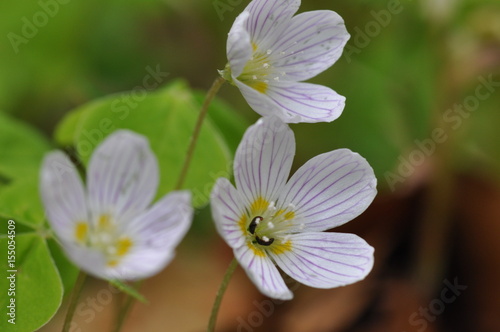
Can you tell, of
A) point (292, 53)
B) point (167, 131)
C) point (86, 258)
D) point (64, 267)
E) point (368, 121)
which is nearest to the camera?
point (86, 258)

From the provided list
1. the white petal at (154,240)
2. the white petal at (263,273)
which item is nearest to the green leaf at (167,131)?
the white petal at (263,273)

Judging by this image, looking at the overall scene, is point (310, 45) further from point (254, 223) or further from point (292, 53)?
point (254, 223)

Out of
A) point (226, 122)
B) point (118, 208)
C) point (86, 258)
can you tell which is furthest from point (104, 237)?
point (226, 122)

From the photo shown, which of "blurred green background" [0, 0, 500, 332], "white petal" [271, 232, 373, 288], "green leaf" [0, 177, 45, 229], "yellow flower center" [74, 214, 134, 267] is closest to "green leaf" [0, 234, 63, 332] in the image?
"green leaf" [0, 177, 45, 229]

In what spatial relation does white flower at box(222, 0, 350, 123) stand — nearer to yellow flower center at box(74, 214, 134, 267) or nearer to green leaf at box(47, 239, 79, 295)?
yellow flower center at box(74, 214, 134, 267)

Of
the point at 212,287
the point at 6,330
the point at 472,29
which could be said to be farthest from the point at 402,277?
the point at 6,330

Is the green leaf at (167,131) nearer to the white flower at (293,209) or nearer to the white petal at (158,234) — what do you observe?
the white flower at (293,209)
